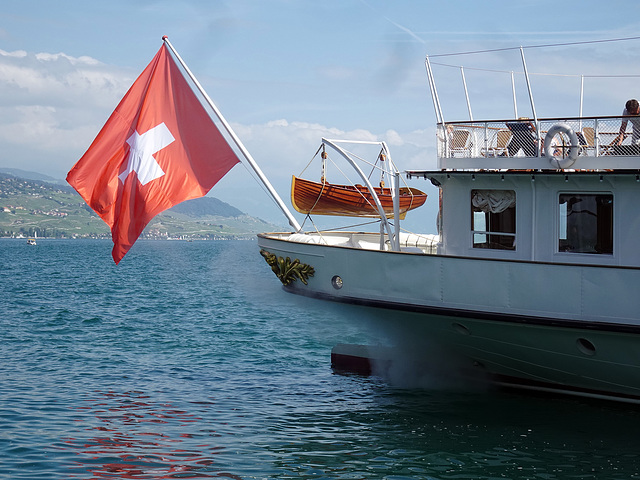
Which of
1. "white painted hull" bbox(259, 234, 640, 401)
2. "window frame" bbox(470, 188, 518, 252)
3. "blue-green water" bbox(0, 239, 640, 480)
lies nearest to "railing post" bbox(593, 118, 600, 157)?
"window frame" bbox(470, 188, 518, 252)

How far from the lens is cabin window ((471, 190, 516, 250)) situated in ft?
50.6

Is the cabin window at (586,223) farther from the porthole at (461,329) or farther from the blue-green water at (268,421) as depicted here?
the blue-green water at (268,421)

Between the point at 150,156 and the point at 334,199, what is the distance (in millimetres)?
4458

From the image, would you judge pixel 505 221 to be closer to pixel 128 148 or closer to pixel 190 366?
pixel 128 148

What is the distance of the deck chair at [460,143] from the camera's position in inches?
635

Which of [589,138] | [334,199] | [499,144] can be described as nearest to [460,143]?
[499,144]

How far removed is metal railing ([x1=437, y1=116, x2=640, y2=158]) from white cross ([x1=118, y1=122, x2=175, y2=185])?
6.22m

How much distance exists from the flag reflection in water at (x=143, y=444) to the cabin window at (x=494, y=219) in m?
6.71

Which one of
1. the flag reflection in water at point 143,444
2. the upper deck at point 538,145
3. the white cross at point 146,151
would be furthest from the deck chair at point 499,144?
the flag reflection in water at point 143,444

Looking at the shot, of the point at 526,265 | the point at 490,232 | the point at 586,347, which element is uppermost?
the point at 490,232

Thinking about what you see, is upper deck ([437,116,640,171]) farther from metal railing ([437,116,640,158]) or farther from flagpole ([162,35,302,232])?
flagpole ([162,35,302,232])

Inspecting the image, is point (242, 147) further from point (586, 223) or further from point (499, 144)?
point (586, 223)

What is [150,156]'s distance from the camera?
17078 mm

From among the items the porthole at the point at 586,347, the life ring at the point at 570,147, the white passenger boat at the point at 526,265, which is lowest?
the porthole at the point at 586,347
